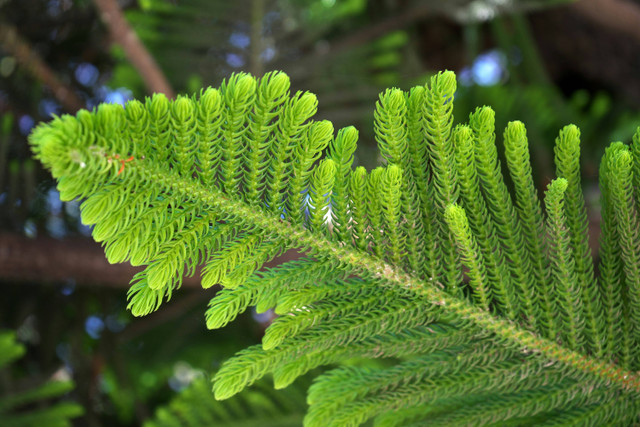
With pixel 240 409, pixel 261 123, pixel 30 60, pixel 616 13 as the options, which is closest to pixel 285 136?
pixel 261 123

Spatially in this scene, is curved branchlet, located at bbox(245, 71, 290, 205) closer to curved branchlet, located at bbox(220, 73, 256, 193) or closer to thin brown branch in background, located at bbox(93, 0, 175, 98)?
curved branchlet, located at bbox(220, 73, 256, 193)

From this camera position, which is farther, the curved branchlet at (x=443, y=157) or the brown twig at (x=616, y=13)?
the brown twig at (x=616, y=13)

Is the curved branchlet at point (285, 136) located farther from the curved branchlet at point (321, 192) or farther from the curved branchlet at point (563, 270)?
the curved branchlet at point (563, 270)

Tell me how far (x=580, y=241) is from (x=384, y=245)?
0.14m

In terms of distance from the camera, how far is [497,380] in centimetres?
37

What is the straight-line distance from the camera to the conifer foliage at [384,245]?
294 millimetres

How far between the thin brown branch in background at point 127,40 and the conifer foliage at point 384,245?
59 cm

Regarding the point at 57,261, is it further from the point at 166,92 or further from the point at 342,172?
the point at 342,172

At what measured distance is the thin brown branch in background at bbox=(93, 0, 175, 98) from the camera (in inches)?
32.9

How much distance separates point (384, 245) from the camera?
35cm

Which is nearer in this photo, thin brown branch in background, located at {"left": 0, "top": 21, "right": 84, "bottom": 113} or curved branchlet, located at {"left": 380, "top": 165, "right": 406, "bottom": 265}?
curved branchlet, located at {"left": 380, "top": 165, "right": 406, "bottom": 265}

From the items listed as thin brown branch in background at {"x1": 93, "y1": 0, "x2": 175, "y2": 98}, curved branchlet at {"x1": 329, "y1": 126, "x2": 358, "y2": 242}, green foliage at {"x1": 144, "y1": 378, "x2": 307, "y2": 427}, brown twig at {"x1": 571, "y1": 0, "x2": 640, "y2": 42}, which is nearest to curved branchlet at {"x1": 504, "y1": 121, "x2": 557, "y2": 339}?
curved branchlet at {"x1": 329, "y1": 126, "x2": 358, "y2": 242}

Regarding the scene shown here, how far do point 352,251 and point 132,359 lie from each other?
94 cm

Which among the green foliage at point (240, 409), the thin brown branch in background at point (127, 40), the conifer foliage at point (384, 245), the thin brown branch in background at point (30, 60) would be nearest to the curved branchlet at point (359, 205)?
the conifer foliage at point (384, 245)
